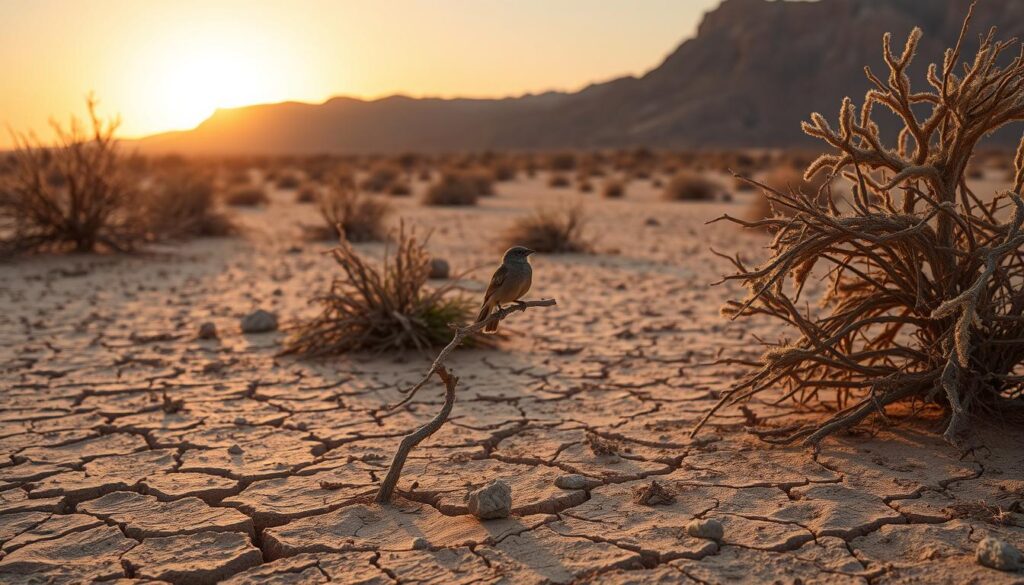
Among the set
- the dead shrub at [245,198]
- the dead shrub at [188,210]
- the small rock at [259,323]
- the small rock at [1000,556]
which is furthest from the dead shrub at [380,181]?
the small rock at [1000,556]

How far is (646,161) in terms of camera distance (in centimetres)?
3506

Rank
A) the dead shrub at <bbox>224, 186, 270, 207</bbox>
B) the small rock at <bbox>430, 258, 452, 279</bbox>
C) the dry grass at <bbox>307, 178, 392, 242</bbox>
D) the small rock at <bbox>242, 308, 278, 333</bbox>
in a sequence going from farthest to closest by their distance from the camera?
the dead shrub at <bbox>224, 186, 270, 207</bbox>
the dry grass at <bbox>307, 178, 392, 242</bbox>
the small rock at <bbox>430, 258, 452, 279</bbox>
the small rock at <bbox>242, 308, 278, 333</bbox>

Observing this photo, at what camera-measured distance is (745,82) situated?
241 feet

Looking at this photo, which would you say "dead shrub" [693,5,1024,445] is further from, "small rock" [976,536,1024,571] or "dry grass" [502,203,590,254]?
"dry grass" [502,203,590,254]

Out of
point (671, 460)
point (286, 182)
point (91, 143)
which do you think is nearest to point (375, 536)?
point (671, 460)

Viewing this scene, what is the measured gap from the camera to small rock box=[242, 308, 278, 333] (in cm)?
676

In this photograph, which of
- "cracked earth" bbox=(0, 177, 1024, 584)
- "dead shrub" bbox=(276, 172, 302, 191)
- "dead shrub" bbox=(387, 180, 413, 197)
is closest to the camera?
"cracked earth" bbox=(0, 177, 1024, 584)

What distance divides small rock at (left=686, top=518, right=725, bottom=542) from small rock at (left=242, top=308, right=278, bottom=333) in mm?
4489

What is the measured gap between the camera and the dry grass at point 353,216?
1242 cm

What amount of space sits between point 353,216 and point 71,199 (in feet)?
11.9

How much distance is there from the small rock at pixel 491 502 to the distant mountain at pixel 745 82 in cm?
6315

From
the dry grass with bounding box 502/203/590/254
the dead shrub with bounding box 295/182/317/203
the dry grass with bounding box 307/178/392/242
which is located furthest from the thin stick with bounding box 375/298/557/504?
the dead shrub with bounding box 295/182/317/203

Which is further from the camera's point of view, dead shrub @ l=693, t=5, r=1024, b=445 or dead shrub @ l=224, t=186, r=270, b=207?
dead shrub @ l=224, t=186, r=270, b=207

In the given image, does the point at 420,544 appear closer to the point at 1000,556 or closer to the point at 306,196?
the point at 1000,556
